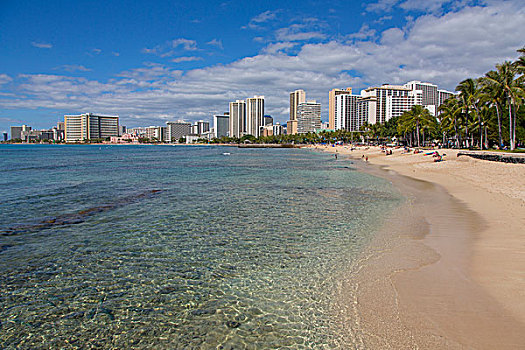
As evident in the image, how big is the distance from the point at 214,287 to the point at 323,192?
1505cm

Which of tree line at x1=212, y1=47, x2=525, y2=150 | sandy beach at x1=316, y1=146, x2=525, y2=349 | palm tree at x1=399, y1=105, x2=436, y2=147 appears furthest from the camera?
palm tree at x1=399, y1=105, x2=436, y2=147

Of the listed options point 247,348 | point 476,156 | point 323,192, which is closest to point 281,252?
point 247,348

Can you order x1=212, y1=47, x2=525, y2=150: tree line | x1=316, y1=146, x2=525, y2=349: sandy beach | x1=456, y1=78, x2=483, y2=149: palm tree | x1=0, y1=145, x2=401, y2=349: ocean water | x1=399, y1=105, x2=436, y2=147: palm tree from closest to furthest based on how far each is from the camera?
1. x1=316, y1=146, x2=525, y2=349: sandy beach
2. x1=0, y1=145, x2=401, y2=349: ocean water
3. x1=212, y1=47, x2=525, y2=150: tree line
4. x1=456, y1=78, x2=483, y2=149: palm tree
5. x1=399, y1=105, x2=436, y2=147: palm tree

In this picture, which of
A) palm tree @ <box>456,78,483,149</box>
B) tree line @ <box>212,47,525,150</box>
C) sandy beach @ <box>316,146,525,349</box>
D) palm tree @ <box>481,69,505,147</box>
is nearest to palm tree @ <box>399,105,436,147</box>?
tree line @ <box>212,47,525,150</box>

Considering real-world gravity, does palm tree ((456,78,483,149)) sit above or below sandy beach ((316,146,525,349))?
above

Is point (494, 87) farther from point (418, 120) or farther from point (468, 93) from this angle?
point (418, 120)

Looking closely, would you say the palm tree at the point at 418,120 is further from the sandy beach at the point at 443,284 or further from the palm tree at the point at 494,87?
the sandy beach at the point at 443,284

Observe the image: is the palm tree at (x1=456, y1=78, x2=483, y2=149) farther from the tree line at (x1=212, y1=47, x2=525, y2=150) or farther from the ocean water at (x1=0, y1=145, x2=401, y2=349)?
the ocean water at (x1=0, y1=145, x2=401, y2=349)

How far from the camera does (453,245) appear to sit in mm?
9805

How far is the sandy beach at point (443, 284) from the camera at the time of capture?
17.2ft

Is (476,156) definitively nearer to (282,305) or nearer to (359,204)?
(359,204)

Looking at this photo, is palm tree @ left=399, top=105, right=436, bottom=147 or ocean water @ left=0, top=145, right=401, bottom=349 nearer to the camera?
ocean water @ left=0, top=145, right=401, bottom=349

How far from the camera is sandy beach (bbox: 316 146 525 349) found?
5234mm

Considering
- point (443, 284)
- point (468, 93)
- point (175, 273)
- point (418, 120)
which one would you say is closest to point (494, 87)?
point (468, 93)
